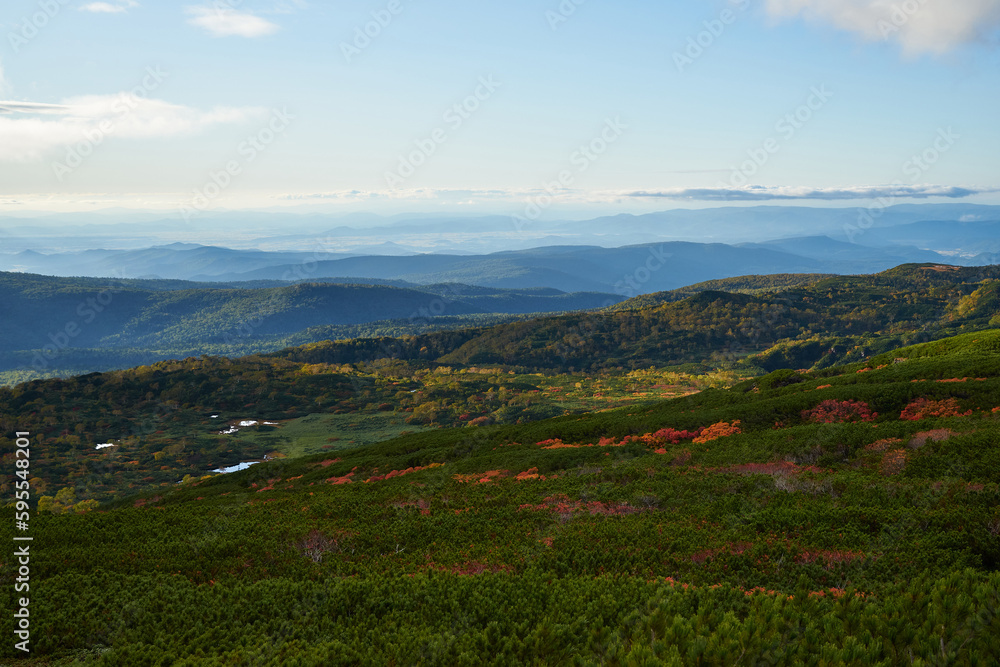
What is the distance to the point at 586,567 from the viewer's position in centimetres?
1798

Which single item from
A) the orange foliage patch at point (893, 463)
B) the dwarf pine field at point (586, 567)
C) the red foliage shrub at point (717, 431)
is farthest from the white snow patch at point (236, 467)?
the orange foliage patch at point (893, 463)

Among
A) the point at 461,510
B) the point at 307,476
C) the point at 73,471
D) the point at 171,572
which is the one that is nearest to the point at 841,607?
the point at 461,510

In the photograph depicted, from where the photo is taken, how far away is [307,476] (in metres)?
60.8

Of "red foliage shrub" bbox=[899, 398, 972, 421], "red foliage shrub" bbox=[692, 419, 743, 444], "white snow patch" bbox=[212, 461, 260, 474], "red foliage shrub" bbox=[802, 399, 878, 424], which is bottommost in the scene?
"white snow patch" bbox=[212, 461, 260, 474]

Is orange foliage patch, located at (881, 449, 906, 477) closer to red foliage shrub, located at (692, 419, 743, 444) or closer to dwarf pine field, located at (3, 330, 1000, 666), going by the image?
dwarf pine field, located at (3, 330, 1000, 666)

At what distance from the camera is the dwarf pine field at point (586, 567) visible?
11.6 metres

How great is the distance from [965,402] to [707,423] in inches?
692

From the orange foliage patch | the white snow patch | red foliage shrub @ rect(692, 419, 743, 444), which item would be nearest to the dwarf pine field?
the orange foliage patch

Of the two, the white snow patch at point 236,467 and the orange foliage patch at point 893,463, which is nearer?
the orange foliage patch at point 893,463

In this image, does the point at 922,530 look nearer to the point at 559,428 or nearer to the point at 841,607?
the point at 841,607

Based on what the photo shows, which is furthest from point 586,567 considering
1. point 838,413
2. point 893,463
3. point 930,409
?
point 930,409

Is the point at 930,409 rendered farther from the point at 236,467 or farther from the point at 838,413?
the point at 236,467

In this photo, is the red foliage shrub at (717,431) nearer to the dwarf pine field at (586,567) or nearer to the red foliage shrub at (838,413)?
the red foliage shrub at (838,413)

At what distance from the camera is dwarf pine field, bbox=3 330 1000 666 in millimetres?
11555
